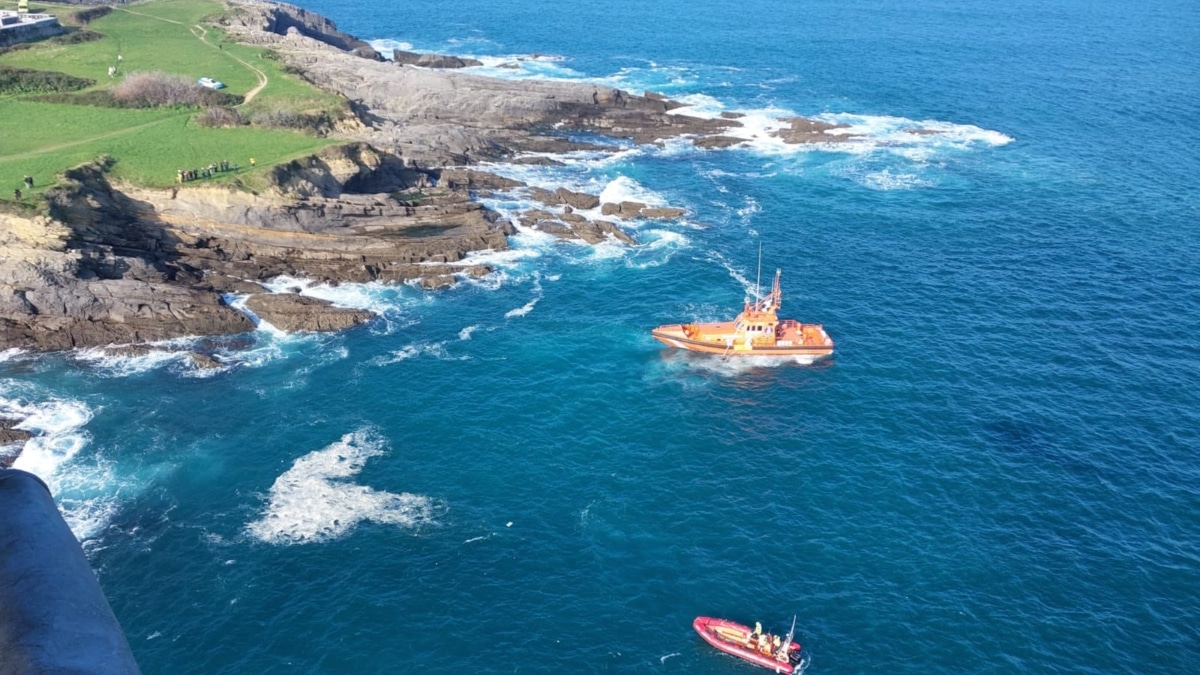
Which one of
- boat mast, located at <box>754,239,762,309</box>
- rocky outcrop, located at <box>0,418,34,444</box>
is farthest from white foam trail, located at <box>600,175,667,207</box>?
rocky outcrop, located at <box>0,418,34,444</box>

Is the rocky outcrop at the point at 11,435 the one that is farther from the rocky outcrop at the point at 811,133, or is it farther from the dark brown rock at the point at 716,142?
the rocky outcrop at the point at 811,133

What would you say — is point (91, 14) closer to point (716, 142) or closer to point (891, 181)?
point (716, 142)

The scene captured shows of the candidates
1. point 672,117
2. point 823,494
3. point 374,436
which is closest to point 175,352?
point 374,436

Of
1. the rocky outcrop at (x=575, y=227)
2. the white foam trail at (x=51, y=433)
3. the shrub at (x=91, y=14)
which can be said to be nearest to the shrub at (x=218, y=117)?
the rocky outcrop at (x=575, y=227)

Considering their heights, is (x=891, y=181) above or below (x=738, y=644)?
above

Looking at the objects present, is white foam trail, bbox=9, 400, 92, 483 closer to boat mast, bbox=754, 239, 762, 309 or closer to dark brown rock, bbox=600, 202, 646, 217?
boat mast, bbox=754, 239, 762, 309

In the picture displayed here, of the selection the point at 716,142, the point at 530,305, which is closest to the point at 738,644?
the point at 530,305

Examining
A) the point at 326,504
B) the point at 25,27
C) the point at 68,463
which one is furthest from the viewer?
the point at 25,27
